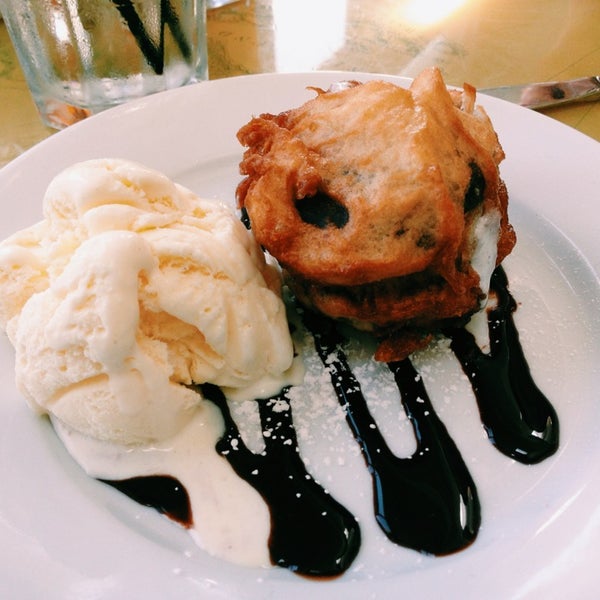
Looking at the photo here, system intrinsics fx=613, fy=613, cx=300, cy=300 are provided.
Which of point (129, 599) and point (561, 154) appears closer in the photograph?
point (129, 599)

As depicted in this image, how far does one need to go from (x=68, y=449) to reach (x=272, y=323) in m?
0.48

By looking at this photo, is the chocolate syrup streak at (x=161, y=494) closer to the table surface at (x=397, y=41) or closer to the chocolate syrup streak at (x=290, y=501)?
the chocolate syrup streak at (x=290, y=501)

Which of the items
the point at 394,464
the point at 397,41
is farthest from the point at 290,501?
the point at 397,41

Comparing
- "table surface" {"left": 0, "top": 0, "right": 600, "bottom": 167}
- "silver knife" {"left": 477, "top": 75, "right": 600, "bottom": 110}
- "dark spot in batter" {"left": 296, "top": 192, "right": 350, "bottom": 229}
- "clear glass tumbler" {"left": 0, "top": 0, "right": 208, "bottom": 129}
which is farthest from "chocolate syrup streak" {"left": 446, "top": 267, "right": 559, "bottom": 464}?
"clear glass tumbler" {"left": 0, "top": 0, "right": 208, "bottom": 129}

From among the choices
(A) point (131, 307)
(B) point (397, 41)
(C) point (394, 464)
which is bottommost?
(C) point (394, 464)

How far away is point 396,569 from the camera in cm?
104

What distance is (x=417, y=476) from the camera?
1.16 m

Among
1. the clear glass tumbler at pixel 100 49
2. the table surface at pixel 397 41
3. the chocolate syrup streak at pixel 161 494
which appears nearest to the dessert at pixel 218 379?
the chocolate syrup streak at pixel 161 494

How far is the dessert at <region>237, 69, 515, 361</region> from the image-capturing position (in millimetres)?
1172

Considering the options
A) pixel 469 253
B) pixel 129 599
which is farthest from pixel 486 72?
pixel 129 599

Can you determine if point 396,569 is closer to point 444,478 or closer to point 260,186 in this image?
point 444,478

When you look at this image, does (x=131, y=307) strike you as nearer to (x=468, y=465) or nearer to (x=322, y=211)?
(x=322, y=211)

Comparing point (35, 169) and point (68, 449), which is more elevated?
point (35, 169)

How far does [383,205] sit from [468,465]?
0.53 metres
